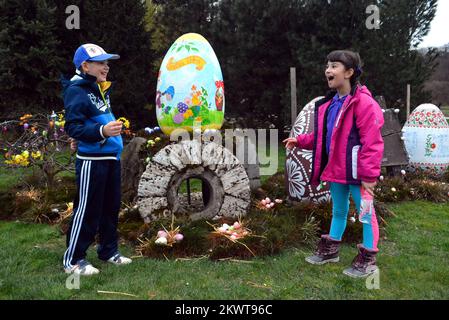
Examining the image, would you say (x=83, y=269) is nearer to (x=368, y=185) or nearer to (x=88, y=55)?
(x=88, y=55)

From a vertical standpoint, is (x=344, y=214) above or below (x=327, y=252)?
above

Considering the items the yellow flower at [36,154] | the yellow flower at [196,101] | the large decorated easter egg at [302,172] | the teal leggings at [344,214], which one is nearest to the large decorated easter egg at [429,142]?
the large decorated easter egg at [302,172]

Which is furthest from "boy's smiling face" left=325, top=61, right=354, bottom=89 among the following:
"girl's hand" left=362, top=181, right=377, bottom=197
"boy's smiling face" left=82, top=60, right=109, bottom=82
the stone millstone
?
"boy's smiling face" left=82, top=60, right=109, bottom=82

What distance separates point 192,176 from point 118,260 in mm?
1234

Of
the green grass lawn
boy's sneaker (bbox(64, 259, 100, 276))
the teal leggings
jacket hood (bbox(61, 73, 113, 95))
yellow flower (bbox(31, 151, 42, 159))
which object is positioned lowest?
the green grass lawn

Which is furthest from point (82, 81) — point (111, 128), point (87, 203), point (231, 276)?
point (231, 276)

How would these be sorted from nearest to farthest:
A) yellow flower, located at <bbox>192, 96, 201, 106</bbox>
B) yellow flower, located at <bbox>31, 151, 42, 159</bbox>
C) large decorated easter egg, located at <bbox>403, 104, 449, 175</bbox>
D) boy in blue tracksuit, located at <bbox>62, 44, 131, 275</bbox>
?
boy in blue tracksuit, located at <bbox>62, 44, 131, 275</bbox> < yellow flower, located at <bbox>192, 96, 201, 106</bbox> < yellow flower, located at <bbox>31, 151, 42, 159</bbox> < large decorated easter egg, located at <bbox>403, 104, 449, 175</bbox>

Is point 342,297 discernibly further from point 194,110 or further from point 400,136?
point 400,136

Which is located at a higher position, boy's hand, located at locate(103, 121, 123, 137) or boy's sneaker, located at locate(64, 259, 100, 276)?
boy's hand, located at locate(103, 121, 123, 137)

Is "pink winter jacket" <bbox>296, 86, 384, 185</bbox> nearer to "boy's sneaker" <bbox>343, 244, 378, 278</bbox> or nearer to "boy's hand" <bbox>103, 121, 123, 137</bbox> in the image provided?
"boy's sneaker" <bbox>343, 244, 378, 278</bbox>

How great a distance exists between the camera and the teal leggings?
350 cm

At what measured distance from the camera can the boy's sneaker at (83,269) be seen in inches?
138

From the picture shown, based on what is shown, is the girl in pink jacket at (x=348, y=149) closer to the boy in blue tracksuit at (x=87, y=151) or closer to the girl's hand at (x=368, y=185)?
the girl's hand at (x=368, y=185)

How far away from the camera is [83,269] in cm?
353
